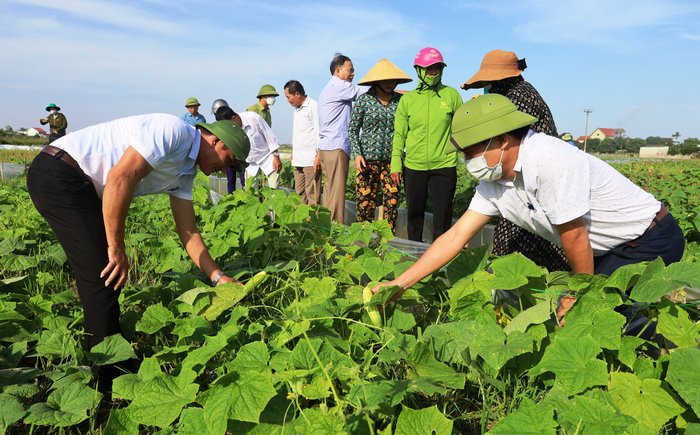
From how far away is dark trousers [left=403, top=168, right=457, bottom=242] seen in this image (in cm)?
450

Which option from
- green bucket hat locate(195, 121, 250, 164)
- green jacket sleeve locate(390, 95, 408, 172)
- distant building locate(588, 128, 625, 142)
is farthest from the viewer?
distant building locate(588, 128, 625, 142)

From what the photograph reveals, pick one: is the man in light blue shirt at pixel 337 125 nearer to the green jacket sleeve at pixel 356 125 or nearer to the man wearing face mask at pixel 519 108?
the green jacket sleeve at pixel 356 125

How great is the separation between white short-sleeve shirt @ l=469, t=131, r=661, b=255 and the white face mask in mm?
72

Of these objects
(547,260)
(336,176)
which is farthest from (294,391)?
(336,176)

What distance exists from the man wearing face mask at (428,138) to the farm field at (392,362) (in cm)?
196

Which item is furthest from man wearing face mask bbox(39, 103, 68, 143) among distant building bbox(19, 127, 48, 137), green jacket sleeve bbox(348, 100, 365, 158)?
distant building bbox(19, 127, 48, 137)

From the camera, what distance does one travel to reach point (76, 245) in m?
2.28

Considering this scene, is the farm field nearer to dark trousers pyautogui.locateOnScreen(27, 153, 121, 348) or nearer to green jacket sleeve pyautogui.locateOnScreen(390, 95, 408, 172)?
dark trousers pyautogui.locateOnScreen(27, 153, 121, 348)

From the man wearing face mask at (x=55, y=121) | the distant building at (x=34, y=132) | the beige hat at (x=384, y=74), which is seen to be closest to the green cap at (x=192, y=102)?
the man wearing face mask at (x=55, y=121)

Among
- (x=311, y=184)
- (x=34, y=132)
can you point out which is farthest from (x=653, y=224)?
(x=34, y=132)

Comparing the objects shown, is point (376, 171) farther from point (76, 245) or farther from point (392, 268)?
point (76, 245)

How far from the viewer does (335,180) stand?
5.76m

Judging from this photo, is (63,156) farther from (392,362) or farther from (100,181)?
(392,362)

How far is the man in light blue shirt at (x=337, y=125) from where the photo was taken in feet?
18.7
